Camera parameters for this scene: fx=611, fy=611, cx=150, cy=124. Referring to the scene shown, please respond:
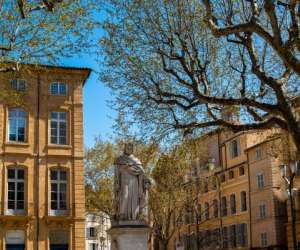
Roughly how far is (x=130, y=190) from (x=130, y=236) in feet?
4.54

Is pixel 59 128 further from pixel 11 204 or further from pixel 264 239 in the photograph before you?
pixel 264 239

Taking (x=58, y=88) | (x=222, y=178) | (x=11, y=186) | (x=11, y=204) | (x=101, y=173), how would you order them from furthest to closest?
(x=222, y=178), (x=101, y=173), (x=58, y=88), (x=11, y=186), (x=11, y=204)

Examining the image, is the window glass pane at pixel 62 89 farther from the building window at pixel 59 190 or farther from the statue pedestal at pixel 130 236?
the statue pedestal at pixel 130 236

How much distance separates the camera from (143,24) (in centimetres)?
2184

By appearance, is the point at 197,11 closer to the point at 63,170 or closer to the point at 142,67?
the point at 142,67

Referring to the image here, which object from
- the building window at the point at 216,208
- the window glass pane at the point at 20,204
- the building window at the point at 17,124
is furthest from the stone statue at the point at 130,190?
the building window at the point at 216,208

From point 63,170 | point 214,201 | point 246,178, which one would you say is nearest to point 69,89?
point 63,170

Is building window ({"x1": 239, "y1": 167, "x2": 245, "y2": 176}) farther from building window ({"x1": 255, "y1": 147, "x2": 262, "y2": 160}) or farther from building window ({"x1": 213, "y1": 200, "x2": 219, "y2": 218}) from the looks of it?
building window ({"x1": 213, "y1": 200, "x2": 219, "y2": 218})

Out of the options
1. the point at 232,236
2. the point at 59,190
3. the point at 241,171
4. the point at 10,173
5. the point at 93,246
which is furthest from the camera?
the point at 93,246

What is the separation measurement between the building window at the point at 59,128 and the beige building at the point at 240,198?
10.8m

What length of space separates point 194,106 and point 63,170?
22.7 meters

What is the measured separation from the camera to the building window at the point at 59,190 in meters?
42.5

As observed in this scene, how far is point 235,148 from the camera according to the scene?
6372 cm

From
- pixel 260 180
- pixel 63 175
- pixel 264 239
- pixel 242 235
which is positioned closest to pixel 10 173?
pixel 63 175
